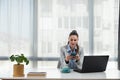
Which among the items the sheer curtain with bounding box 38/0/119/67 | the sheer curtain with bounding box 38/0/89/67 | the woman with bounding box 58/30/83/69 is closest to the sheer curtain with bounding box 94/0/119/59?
the sheer curtain with bounding box 38/0/119/67

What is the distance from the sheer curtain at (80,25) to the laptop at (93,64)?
198 centimetres

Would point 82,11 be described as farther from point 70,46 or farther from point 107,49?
point 70,46

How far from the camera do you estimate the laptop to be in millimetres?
2873

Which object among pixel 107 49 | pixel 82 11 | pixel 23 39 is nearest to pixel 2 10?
pixel 23 39

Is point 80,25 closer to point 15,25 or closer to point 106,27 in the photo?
point 106,27

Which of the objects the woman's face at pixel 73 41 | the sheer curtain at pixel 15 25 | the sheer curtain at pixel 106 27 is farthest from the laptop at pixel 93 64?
the sheer curtain at pixel 15 25

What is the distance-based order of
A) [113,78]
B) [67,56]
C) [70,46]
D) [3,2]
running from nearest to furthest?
[113,78]
[67,56]
[70,46]
[3,2]

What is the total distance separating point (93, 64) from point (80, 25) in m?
2.16

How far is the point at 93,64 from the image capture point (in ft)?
9.62

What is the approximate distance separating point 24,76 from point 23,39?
2407mm

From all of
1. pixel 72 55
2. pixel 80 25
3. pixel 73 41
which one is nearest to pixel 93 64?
pixel 72 55

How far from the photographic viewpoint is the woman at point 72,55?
3451mm

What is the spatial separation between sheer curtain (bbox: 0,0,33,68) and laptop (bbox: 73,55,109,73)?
7.48ft

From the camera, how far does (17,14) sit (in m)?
5.00
